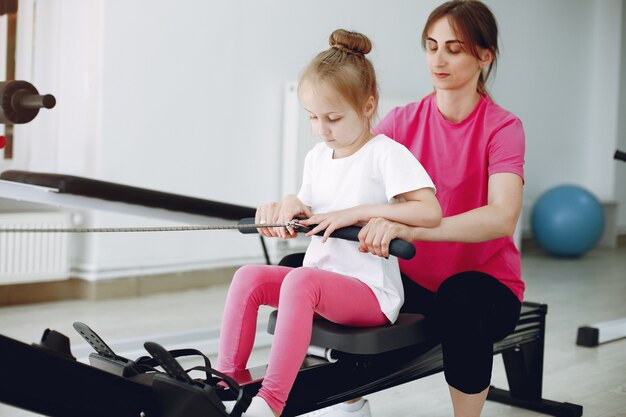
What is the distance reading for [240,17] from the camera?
4.03 m

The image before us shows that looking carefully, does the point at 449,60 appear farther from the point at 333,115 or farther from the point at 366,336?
the point at 366,336

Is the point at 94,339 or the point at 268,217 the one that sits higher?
the point at 268,217

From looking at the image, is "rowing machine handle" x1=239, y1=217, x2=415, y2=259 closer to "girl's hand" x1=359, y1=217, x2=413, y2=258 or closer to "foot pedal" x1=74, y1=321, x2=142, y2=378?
"girl's hand" x1=359, y1=217, x2=413, y2=258

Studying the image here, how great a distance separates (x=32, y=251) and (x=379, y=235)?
240 centimetres

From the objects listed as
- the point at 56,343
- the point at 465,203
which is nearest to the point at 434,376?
the point at 465,203

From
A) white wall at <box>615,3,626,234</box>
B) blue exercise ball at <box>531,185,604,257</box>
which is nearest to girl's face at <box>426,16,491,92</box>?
blue exercise ball at <box>531,185,604,257</box>

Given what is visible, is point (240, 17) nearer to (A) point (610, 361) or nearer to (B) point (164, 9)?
(B) point (164, 9)

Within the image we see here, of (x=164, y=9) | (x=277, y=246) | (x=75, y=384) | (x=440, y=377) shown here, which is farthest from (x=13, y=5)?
(x=277, y=246)

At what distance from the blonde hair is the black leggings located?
41cm

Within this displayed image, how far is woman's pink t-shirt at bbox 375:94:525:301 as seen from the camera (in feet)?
5.57

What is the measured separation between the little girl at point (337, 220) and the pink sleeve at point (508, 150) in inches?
9.4

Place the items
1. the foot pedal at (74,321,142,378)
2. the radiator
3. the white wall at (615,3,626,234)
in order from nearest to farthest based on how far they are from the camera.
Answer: the foot pedal at (74,321,142,378) → the radiator → the white wall at (615,3,626,234)

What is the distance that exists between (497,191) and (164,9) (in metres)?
2.55

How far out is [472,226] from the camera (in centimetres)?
153
